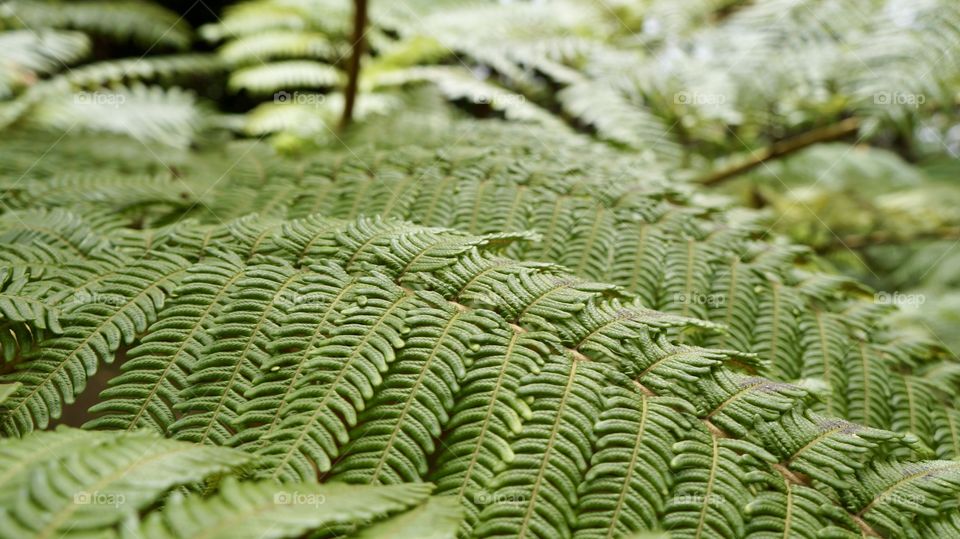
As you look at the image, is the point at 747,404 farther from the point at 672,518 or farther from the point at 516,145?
the point at 516,145

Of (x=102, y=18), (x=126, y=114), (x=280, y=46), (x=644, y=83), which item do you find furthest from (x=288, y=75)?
(x=644, y=83)

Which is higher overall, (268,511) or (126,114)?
(126,114)

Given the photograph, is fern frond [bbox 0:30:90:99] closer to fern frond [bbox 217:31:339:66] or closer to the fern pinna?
fern frond [bbox 217:31:339:66]

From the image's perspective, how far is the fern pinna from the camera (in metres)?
0.83

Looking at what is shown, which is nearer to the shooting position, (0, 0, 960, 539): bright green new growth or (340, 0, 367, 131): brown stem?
(0, 0, 960, 539): bright green new growth

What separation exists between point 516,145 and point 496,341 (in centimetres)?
99

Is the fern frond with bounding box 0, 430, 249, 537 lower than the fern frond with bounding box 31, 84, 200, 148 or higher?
lower

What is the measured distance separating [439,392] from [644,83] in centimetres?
200

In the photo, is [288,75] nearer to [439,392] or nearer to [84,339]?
[84,339]

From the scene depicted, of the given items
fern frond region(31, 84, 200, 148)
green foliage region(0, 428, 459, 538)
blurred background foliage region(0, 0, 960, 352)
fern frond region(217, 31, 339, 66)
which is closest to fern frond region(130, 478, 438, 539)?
green foliage region(0, 428, 459, 538)

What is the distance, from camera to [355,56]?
2.26 metres

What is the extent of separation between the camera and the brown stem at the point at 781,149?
265 centimetres

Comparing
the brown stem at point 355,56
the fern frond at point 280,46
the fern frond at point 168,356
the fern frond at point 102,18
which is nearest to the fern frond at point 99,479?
the fern frond at point 168,356

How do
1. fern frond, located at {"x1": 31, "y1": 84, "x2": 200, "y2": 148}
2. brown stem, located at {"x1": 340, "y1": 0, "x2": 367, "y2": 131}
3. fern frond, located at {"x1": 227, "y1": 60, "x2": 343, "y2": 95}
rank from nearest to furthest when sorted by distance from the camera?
1. brown stem, located at {"x1": 340, "y1": 0, "x2": 367, "y2": 131}
2. fern frond, located at {"x1": 31, "y1": 84, "x2": 200, "y2": 148}
3. fern frond, located at {"x1": 227, "y1": 60, "x2": 343, "y2": 95}
